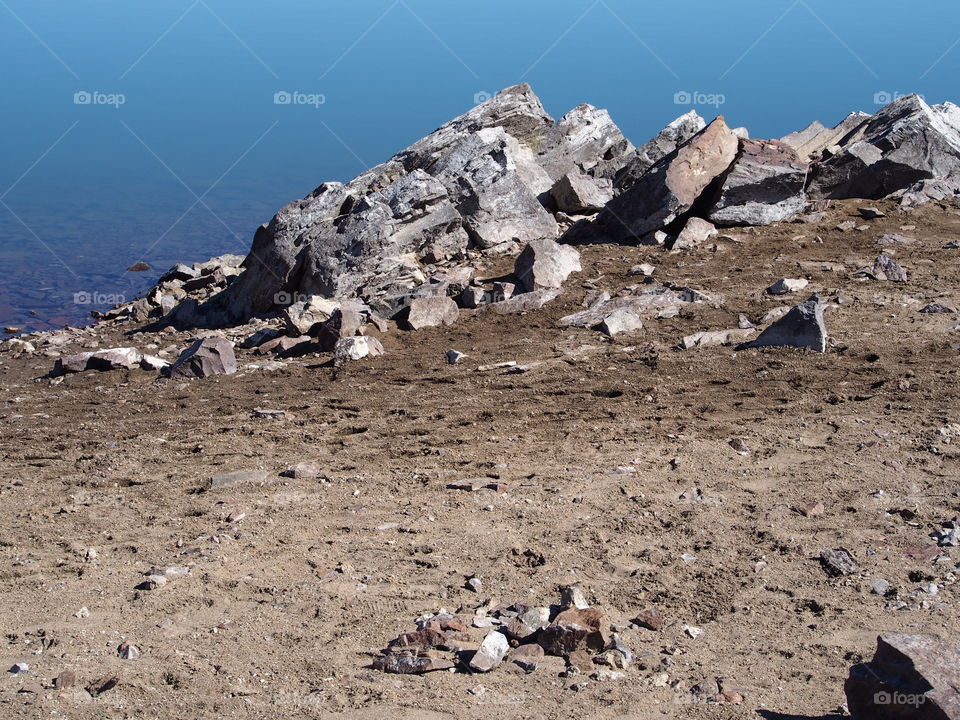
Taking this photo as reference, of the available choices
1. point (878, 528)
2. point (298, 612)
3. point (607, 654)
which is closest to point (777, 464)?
point (878, 528)

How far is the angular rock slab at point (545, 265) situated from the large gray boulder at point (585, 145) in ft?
13.2

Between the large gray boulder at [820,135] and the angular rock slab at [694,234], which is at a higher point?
the large gray boulder at [820,135]

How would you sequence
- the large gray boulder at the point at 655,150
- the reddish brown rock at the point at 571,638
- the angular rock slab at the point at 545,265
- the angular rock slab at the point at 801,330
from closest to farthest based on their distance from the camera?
the reddish brown rock at the point at 571,638 < the angular rock slab at the point at 801,330 < the angular rock slab at the point at 545,265 < the large gray boulder at the point at 655,150

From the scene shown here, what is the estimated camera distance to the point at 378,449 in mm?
7883

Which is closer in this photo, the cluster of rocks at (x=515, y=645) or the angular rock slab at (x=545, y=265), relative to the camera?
the cluster of rocks at (x=515, y=645)

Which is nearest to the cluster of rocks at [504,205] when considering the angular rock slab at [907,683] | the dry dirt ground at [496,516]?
the dry dirt ground at [496,516]

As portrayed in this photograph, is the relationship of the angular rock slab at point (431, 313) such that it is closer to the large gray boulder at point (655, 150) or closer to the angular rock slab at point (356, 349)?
the angular rock slab at point (356, 349)

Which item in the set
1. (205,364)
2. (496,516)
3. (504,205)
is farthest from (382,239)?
(496,516)

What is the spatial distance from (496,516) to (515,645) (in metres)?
1.57

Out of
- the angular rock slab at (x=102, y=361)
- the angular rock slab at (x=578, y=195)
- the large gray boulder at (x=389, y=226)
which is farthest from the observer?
the angular rock slab at (x=578, y=195)

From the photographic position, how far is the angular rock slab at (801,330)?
917cm

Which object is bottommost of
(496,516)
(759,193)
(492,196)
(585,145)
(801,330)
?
(496,516)

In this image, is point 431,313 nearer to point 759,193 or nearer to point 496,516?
point 759,193

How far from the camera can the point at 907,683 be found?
393cm
